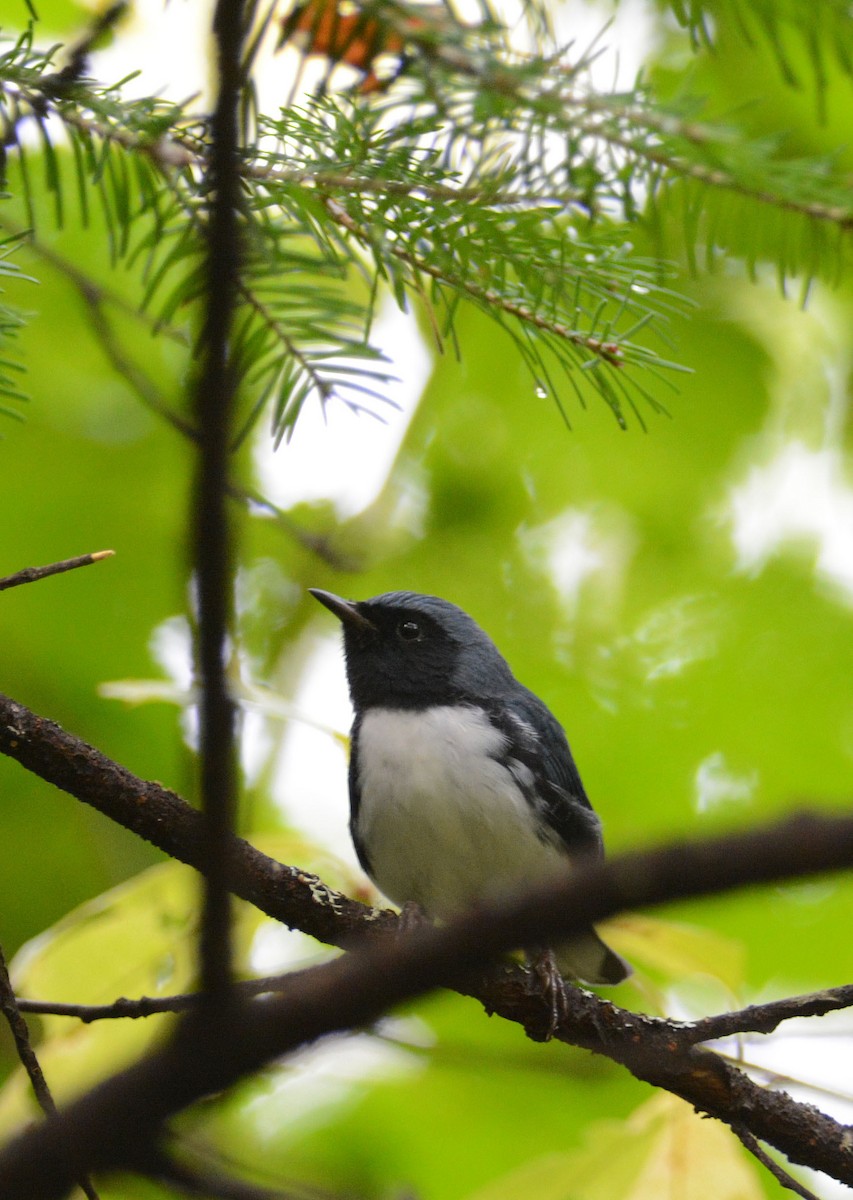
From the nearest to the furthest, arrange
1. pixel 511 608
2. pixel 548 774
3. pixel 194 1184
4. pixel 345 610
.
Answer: pixel 194 1184 → pixel 548 774 → pixel 345 610 → pixel 511 608

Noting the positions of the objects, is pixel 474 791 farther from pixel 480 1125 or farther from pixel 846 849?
pixel 846 849

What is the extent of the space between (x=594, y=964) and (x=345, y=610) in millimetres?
1196

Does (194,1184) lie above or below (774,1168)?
above

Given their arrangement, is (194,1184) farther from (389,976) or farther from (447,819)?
(447,819)

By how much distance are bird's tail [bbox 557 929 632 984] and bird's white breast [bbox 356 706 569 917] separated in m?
0.32

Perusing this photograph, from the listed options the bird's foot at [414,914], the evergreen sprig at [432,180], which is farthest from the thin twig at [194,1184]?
the bird's foot at [414,914]

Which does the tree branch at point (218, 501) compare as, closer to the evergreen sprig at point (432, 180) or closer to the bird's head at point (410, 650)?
the evergreen sprig at point (432, 180)

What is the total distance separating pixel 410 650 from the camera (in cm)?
332

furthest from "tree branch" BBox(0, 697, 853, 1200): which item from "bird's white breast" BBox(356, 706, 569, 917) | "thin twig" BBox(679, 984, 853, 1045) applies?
"bird's white breast" BBox(356, 706, 569, 917)

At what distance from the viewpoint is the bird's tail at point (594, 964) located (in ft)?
10.0

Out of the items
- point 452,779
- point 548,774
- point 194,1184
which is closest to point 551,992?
point 452,779

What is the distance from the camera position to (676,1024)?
81.2 inches

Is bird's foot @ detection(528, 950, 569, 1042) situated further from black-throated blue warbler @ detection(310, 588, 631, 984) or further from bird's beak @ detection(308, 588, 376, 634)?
bird's beak @ detection(308, 588, 376, 634)

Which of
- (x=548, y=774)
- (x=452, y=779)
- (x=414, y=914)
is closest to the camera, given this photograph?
(x=414, y=914)
